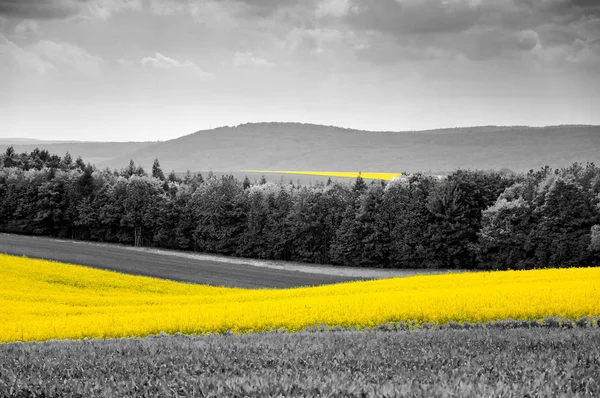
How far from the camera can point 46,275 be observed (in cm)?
4009

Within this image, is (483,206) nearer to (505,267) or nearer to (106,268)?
(505,267)

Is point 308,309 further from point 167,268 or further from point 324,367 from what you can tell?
point 167,268

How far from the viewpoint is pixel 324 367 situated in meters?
9.63

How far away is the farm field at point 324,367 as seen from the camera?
7941 mm

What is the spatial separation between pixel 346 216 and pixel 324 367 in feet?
209

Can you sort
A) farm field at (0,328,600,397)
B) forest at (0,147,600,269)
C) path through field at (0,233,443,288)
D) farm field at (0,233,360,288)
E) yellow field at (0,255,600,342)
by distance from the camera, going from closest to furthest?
1. farm field at (0,328,600,397)
2. yellow field at (0,255,600,342)
3. farm field at (0,233,360,288)
4. path through field at (0,233,443,288)
5. forest at (0,147,600,269)

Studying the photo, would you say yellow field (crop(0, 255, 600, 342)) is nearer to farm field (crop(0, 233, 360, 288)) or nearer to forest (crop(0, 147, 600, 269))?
farm field (crop(0, 233, 360, 288))

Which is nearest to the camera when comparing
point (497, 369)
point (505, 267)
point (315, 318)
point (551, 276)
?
→ point (497, 369)

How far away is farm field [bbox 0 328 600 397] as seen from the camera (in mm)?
7941

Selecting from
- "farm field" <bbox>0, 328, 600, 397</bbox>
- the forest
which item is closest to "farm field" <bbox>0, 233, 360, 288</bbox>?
the forest

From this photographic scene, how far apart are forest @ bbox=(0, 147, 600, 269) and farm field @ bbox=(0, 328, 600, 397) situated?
52.9 meters

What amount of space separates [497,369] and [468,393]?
221 centimetres

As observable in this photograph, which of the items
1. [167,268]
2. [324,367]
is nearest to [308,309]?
[324,367]

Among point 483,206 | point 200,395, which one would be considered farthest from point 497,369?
point 483,206
